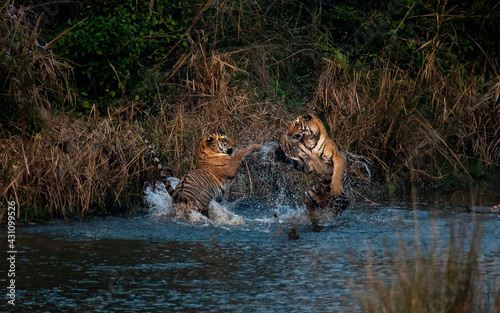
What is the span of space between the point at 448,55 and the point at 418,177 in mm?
2716

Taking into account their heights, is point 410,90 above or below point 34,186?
above

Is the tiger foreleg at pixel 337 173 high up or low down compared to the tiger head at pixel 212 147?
down

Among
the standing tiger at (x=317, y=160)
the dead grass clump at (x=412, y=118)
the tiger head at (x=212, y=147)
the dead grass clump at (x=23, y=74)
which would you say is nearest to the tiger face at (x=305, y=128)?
the standing tiger at (x=317, y=160)

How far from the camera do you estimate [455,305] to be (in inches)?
166

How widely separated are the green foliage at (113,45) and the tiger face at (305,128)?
112 inches

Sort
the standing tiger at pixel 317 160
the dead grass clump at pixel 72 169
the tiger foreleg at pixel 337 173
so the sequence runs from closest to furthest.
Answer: the dead grass clump at pixel 72 169, the tiger foreleg at pixel 337 173, the standing tiger at pixel 317 160

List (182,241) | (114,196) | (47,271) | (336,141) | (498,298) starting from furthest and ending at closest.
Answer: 1. (336,141)
2. (114,196)
3. (182,241)
4. (47,271)
5. (498,298)

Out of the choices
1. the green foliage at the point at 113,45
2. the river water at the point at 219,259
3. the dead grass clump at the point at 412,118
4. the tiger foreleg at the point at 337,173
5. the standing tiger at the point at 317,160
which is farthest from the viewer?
the green foliage at the point at 113,45

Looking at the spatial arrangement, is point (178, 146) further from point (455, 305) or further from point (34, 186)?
point (455, 305)

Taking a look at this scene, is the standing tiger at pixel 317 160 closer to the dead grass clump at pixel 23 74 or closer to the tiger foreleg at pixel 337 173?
the tiger foreleg at pixel 337 173

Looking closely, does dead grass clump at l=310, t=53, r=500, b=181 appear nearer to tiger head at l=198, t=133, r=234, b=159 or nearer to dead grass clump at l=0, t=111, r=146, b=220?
tiger head at l=198, t=133, r=234, b=159

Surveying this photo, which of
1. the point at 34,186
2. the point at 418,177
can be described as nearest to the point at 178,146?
the point at 34,186

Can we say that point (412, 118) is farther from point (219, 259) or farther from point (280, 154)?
point (219, 259)

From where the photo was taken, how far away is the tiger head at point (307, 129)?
30.2 feet
